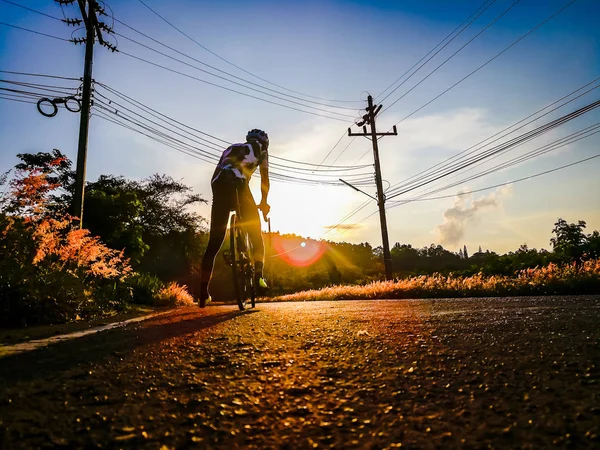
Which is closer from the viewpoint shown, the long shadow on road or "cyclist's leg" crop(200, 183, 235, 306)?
the long shadow on road

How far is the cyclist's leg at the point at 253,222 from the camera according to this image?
5266mm

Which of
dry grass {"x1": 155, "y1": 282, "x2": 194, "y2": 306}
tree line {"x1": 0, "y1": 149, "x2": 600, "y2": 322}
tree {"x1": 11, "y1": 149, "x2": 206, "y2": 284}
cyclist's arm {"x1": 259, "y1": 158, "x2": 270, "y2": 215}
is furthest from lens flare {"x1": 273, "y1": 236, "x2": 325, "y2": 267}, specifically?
cyclist's arm {"x1": 259, "y1": 158, "x2": 270, "y2": 215}

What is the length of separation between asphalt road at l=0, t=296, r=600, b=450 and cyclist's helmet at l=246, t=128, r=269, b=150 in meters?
4.12

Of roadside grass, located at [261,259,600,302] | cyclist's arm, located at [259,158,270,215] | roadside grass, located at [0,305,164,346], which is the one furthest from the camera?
roadside grass, located at [261,259,600,302]

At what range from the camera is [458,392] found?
104cm

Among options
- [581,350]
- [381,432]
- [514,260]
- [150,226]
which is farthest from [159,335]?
[150,226]

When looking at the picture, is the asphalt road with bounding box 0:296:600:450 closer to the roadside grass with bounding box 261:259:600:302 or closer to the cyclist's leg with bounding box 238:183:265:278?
the cyclist's leg with bounding box 238:183:265:278

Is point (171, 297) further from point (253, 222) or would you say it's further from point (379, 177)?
point (379, 177)

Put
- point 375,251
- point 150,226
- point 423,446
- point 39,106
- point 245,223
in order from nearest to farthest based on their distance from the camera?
point 423,446
point 245,223
point 39,106
point 150,226
point 375,251

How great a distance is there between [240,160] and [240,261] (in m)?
1.42

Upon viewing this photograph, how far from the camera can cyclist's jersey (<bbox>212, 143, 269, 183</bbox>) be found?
16.4ft

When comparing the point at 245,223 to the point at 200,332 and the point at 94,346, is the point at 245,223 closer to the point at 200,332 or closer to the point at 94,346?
the point at 200,332

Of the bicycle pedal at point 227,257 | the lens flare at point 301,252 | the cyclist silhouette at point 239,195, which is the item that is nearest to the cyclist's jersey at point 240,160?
the cyclist silhouette at point 239,195

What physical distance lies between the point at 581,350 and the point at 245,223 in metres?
4.38
